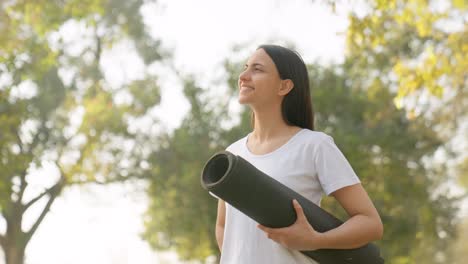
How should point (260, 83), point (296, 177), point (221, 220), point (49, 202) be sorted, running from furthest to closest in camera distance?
point (49, 202) → point (221, 220) → point (260, 83) → point (296, 177)

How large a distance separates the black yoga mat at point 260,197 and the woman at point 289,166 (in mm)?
42

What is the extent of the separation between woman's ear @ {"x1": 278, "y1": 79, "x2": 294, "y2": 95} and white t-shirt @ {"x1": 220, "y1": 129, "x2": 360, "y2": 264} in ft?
0.66

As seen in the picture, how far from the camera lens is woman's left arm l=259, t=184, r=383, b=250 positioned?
2607 mm

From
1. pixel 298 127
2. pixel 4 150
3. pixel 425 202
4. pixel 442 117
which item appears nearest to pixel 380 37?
pixel 298 127

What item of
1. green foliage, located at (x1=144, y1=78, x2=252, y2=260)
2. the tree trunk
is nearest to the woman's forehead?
green foliage, located at (x1=144, y1=78, x2=252, y2=260)

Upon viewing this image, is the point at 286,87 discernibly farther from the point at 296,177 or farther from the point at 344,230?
the point at 344,230

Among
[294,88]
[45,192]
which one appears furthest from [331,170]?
[45,192]

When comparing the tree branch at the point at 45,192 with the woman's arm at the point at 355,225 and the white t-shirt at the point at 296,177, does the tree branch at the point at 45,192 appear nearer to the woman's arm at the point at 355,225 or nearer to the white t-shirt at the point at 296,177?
the white t-shirt at the point at 296,177

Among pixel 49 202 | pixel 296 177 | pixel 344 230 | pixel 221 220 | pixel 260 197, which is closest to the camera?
pixel 260 197

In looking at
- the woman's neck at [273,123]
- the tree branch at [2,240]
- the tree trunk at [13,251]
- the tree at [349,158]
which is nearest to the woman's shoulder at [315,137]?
the woman's neck at [273,123]

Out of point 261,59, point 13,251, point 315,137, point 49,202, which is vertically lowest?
point 315,137

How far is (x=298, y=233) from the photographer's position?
260 centimetres

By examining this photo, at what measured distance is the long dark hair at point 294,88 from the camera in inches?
119

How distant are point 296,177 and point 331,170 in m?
0.13
